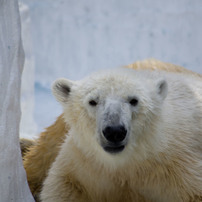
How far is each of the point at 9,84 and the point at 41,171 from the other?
820 millimetres

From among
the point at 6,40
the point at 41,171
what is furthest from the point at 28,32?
the point at 6,40

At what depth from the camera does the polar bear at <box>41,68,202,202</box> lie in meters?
1.70

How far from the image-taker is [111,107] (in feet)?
5.29

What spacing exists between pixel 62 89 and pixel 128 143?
17.2 inches

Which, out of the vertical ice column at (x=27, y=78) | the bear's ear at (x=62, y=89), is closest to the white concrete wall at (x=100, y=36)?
the vertical ice column at (x=27, y=78)

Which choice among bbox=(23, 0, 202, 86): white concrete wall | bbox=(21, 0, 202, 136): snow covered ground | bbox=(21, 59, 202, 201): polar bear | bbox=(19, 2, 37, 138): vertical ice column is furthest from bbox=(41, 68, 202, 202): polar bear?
bbox=(23, 0, 202, 86): white concrete wall

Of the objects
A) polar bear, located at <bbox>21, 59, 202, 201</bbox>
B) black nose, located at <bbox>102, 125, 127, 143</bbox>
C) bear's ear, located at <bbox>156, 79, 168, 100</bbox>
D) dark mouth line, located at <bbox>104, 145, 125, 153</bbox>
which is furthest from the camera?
polar bear, located at <bbox>21, 59, 202, 201</bbox>

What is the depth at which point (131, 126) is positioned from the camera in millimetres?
1701

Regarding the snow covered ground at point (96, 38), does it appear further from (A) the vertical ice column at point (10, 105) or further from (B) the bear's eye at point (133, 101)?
(B) the bear's eye at point (133, 101)

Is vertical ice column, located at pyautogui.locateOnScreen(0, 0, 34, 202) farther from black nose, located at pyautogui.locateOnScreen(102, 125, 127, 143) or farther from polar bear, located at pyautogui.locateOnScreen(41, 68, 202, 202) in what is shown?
black nose, located at pyautogui.locateOnScreen(102, 125, 127, 143)

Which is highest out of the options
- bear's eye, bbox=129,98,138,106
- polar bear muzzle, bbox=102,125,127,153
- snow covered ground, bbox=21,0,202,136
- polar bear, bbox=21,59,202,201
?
snow covered ground, bbox=21,0,202,136

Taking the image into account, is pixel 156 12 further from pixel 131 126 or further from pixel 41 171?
pixel 131 126

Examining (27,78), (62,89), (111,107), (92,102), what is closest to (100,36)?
(27,78)

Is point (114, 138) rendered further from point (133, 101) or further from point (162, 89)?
point (162, 89)
